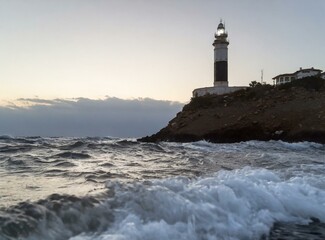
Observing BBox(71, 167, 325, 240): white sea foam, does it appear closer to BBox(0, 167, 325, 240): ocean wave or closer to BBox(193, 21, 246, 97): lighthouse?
BBox(0, 167, 325, 240): ocean wave

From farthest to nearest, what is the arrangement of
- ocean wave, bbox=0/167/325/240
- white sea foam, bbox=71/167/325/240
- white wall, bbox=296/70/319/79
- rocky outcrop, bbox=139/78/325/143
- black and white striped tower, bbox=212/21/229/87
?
white wall, bbox=296/70/319/79 → black and white striped tower, bbox=212/21/229/87 → rocky outcrop, bbox=139/78/325/143 → white sea foam, bbox=71/167/325/240 → ocean wave, bbox=0/167/325/240

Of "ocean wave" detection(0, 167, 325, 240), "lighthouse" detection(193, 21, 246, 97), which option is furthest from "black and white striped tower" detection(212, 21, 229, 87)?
"ocean wave" detection(0, 167, 325, 240)

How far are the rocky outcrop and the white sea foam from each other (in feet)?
55.4

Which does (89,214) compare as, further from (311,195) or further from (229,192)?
(311,195)

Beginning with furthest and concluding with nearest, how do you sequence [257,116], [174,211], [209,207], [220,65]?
[220,65], [257,116], [209,207], [174,211]

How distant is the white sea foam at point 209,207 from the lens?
3.60 meters

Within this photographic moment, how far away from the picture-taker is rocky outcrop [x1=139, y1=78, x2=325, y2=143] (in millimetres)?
22480

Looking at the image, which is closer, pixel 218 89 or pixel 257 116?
pixel 257 116

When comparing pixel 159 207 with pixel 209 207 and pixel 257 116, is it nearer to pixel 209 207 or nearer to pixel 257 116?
pixel 209 207

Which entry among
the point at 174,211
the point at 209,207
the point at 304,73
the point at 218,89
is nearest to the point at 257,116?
the point at 218,89

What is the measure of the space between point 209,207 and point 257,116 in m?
22.2

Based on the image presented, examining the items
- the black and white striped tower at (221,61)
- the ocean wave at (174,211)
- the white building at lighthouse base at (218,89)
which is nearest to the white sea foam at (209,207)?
the ocean wave at (174,211)

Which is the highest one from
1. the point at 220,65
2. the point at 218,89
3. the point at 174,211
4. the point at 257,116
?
the point at 220,65

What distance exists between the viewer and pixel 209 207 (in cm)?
429
